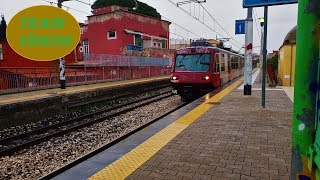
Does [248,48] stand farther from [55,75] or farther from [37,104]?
[55,75]

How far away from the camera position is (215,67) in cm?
1364

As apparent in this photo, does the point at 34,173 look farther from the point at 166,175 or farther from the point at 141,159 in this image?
the point at 166,175

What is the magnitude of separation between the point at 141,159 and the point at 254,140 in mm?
2263

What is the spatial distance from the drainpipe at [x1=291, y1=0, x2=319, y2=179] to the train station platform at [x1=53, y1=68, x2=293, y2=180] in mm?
1938

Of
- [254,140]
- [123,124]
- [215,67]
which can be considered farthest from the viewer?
[215,67]

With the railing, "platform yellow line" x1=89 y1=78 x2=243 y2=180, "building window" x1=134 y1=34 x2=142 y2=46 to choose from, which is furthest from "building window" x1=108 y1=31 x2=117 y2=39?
"platform yellow line" x1=89 y1=78 x2=243 y2=180

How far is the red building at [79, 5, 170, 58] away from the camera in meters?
33.8

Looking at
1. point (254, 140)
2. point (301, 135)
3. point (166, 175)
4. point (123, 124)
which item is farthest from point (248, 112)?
point (301, 135)

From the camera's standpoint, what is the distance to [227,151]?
4.77 metres

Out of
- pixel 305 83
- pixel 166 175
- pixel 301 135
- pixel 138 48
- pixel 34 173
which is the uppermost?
pixel 138 48

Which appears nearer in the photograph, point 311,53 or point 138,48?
point 311,53

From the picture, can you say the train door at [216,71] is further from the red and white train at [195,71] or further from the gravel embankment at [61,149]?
the gravel embankment at [61,149]

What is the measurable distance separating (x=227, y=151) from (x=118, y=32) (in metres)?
30.6

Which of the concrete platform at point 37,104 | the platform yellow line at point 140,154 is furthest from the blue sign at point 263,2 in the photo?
the concrete platform at point 37,104
